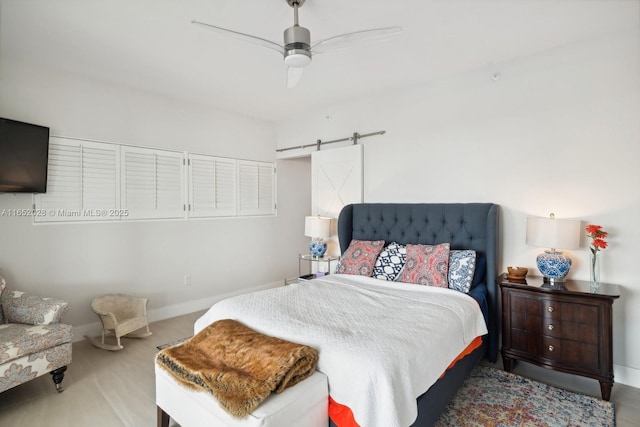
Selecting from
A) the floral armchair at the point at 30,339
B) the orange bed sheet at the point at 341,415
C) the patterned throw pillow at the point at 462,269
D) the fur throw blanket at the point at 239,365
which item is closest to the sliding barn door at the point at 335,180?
the patterned throw pillow at the point at 462,269

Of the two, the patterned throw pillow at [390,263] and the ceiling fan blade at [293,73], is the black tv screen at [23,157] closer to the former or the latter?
the ceiling fan blade at [293,73]

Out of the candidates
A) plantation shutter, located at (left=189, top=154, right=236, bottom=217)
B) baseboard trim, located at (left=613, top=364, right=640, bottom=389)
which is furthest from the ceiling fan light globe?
baseboard trim, located at (left=613, top=364, right=640, bottom=389)

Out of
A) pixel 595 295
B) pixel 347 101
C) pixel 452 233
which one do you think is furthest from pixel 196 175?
pixel 595 295

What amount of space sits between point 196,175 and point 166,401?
10.0 ft

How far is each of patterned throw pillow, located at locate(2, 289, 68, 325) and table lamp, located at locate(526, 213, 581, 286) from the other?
387cm

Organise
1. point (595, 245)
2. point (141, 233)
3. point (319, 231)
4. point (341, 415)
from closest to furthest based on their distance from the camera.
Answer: point (341, 415) → point (595, 245) → point (141, 233) → point (319, 231)

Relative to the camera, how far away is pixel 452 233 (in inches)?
130

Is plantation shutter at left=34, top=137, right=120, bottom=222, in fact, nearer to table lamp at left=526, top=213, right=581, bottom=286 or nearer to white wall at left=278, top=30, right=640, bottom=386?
white wall at left=278, top=30, right=640, bottom=386

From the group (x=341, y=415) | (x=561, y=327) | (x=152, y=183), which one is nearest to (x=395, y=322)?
(x=341, y=415)

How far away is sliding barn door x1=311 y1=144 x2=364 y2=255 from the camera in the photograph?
4211 millimetres

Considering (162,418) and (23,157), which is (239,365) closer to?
(162,418)

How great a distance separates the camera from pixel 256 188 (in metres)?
5.03

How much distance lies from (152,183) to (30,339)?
206 centimetres

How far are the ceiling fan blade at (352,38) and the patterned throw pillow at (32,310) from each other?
9.25ft
